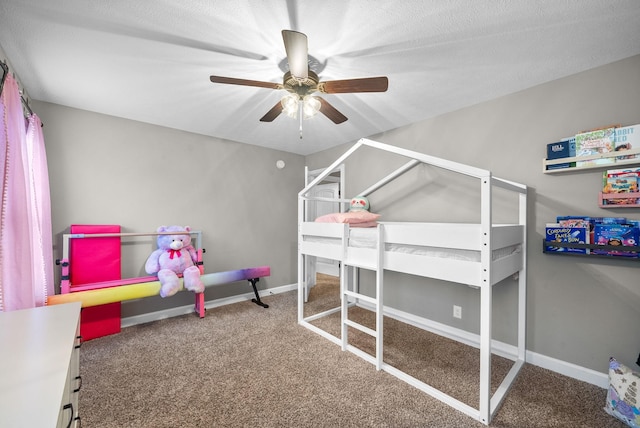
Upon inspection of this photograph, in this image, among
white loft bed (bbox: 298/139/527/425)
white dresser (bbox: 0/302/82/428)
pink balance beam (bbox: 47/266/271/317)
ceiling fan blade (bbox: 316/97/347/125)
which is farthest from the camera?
pink balance beam (bbox: 47/266/271/317)

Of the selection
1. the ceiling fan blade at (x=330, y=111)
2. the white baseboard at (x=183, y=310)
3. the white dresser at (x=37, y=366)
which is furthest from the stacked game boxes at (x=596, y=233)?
the white baseboard at (x=183, y=310)

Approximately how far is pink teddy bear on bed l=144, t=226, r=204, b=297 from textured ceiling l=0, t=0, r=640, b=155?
1369mm

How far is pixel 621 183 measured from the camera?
1733 mm

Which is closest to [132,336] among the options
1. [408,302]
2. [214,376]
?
[214,376]

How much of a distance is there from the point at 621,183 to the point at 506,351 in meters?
1.53

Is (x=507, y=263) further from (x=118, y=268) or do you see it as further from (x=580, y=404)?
(x=118, y=268)

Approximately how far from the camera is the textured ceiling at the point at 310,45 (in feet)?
4.49

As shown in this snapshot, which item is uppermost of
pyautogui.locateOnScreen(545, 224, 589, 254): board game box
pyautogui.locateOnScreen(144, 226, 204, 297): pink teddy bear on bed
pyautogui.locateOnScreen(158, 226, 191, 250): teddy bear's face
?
pyautogui.locateOnScreen(545, 224, 589, 254): board game box

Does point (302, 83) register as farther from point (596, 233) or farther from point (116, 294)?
point (116, 294)

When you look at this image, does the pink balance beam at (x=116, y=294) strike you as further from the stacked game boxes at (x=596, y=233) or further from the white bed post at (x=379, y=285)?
the stacked game boxes at (x=596, y=233)

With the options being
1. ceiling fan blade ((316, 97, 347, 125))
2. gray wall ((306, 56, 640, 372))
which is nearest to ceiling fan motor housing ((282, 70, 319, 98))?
ceiling fan blade ((316, 97, 347, 125))

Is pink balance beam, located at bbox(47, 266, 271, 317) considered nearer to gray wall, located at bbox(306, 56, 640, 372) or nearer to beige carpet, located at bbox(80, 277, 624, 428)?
beige carpet, located at bbox(80, 277, 624, 428)

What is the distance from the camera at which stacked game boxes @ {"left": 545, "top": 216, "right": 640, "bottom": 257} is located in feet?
5.58

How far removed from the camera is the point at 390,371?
197cm
